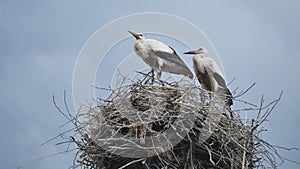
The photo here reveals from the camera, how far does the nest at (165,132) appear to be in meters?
3.95

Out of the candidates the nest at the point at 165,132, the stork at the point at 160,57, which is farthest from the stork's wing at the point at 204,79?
the nest at the point at 165,132

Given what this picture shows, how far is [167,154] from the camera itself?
156 inches

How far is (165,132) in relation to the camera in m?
3.96

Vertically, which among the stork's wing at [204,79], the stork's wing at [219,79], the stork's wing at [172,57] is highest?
the stork's wing at [172,57]

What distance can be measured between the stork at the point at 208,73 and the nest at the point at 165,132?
4.05 feet

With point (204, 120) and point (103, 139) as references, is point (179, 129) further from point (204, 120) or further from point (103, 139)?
point (103, 139)

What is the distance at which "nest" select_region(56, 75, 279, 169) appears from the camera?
395cm

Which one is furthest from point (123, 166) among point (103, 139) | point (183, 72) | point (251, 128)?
point (183, 72)

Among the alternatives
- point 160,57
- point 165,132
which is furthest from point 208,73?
point 165,132

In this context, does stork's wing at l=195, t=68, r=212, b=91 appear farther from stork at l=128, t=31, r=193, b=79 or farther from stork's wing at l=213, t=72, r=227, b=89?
stork at l=128, t=31, r=193, b=79

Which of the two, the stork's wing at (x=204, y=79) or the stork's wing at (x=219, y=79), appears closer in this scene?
the stork's wing at (x=219, y=79)

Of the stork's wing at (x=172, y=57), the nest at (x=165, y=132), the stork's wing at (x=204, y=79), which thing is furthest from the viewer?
the stork's wing at (x=204, y=79)

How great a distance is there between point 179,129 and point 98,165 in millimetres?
660

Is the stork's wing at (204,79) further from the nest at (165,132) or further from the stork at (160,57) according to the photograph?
the nest at (165,132)
